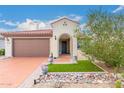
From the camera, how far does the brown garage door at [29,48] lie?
26.9 m

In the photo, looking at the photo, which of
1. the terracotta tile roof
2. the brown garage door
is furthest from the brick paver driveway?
the brown garage door

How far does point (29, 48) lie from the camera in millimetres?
27234

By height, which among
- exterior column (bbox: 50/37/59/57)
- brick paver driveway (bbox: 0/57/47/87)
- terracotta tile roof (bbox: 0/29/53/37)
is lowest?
brick paver driveway (bbox: 0/57/47/87)

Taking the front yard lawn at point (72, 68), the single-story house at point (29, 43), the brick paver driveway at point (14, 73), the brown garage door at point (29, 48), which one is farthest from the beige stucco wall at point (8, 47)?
the front yard lawn at point (72, 68)

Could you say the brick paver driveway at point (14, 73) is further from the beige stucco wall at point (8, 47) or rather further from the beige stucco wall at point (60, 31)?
the beige stucco wall at point (8, 47)

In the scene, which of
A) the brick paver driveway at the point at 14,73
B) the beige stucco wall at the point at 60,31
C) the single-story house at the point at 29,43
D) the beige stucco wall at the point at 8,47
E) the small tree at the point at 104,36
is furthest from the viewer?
the beige stucco wall at the point at 8,47

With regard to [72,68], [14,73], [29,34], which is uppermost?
[29,34]

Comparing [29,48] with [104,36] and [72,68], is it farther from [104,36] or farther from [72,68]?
[104,36]

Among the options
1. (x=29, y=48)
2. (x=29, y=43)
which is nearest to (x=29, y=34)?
(x=29, y=43)

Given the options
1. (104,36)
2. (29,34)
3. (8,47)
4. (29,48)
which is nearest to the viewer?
(104,36)

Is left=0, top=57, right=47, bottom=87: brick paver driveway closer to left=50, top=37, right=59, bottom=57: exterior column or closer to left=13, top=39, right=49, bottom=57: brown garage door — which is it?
left=50, top=37, right=59, bottom=57: exterior column

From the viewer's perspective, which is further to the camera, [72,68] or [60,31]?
[60,31]

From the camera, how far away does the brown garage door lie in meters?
26.9
